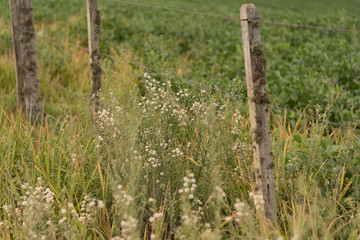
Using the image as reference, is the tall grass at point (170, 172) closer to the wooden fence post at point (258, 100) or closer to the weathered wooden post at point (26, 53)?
the wooden fence post at point (258, 100)

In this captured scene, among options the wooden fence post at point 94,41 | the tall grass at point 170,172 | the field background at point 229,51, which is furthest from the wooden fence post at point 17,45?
the tall grass at point 170,172

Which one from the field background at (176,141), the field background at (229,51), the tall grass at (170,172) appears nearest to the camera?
the field background at (176,141)

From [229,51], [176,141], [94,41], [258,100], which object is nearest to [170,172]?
[176,141]

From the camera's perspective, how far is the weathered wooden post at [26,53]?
17.1 feet

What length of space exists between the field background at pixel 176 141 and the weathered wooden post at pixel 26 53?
0.99 ft

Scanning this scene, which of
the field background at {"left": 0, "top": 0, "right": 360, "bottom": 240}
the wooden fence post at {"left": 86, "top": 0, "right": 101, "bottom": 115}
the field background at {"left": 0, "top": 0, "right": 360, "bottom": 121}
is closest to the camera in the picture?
the field background at {"left": 0, "top": 0, "right": 360, "bottom": 240}

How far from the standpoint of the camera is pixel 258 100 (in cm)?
289

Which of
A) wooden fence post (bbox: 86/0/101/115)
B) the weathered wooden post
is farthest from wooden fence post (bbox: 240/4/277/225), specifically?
the weathered wooden post

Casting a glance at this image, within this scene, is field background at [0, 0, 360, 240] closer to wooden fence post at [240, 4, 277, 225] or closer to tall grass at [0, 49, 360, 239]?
tall grass at [0, 49, 360, 239]

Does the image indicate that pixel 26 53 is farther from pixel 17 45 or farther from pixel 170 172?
pixel 170 172

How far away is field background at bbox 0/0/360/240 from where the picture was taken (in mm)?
2756

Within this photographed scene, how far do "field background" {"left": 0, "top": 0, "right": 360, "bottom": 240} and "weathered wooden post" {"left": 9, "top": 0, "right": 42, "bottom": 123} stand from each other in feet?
0.99

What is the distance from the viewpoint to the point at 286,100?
20.9 feet

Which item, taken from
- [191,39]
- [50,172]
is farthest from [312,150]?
[191,39]
